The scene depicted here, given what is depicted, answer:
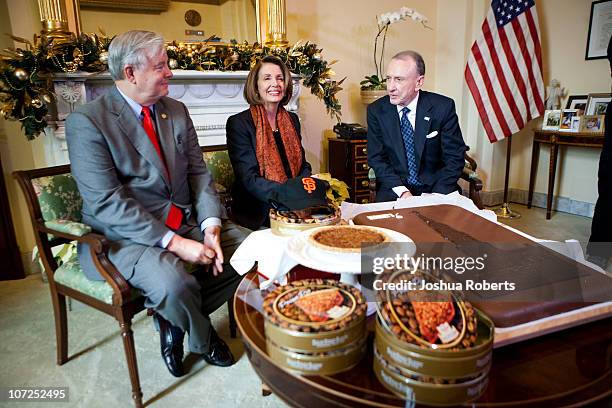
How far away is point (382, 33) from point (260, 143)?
2.39 meters

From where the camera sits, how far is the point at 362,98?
3818 mm

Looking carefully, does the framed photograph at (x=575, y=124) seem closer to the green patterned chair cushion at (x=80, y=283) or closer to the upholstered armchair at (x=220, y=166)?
the upholstered armchair at (x=220, y=166)

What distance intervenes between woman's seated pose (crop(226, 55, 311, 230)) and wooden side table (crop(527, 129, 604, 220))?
8.88ft

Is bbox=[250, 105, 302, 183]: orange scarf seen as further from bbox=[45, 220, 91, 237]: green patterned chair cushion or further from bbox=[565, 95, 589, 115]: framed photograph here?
bbox=[565, 95, 589, 115]: framed photograph

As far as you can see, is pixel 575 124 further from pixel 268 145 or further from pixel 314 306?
pixel 314 306

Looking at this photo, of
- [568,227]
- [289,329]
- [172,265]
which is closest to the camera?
[289,329]

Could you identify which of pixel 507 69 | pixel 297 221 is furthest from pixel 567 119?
pixel 297 221

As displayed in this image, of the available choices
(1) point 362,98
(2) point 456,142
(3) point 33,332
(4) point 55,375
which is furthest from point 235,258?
(1) point 362,98

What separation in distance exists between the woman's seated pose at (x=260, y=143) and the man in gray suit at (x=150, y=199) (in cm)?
43

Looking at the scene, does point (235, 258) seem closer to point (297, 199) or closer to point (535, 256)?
point (297, 199)

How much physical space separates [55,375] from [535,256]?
196 cm

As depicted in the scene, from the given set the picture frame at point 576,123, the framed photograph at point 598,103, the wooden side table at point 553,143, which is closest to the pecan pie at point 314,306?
the wooden side table at point 553,143

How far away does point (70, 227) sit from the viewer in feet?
A: 5.18

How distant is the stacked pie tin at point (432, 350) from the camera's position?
74cm
